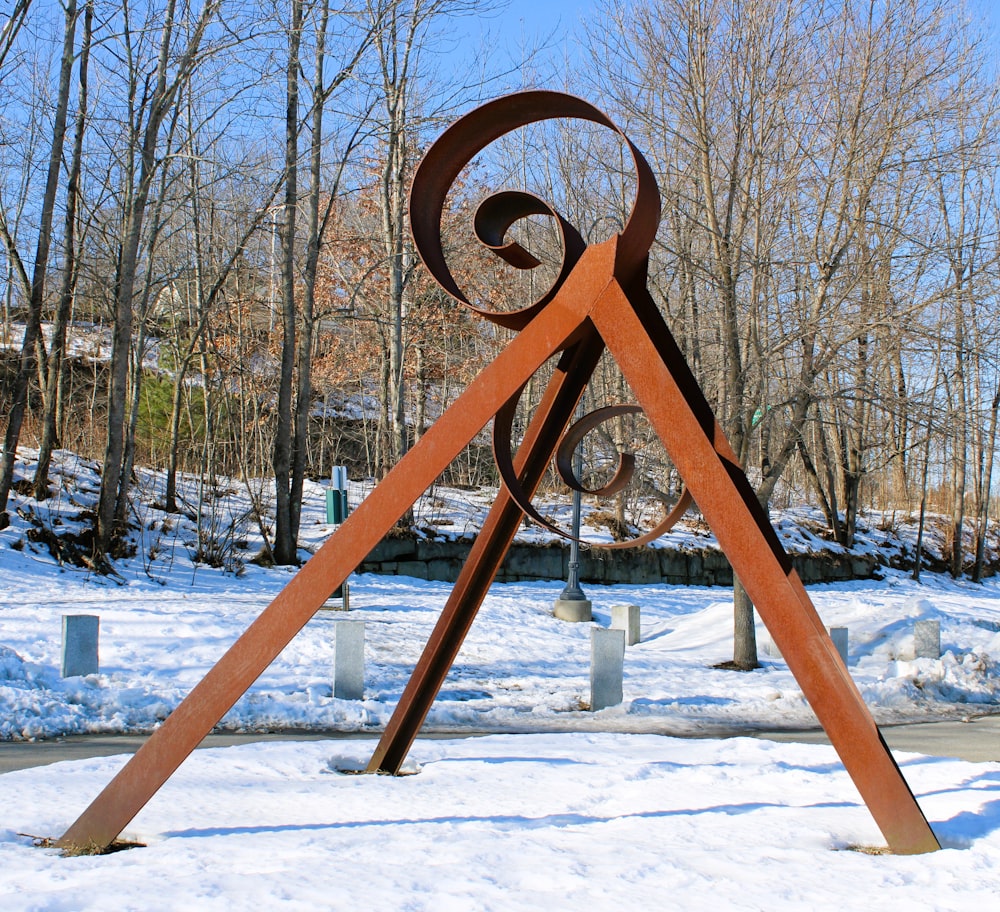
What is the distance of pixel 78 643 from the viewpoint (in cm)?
866

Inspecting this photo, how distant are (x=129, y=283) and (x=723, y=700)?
10537mm

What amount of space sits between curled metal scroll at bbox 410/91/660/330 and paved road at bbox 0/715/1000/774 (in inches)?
173

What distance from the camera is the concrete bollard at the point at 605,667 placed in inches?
368

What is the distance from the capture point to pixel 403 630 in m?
12.4

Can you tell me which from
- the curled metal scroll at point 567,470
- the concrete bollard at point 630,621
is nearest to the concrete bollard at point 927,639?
the concrete bollard at point 630,621

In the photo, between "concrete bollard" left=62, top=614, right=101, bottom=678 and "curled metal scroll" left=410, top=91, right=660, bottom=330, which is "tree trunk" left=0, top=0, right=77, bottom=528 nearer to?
"concrete bollard" left=62, top=614, right=101, bottom=678

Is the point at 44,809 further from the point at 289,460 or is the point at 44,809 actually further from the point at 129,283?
the point at 289,460

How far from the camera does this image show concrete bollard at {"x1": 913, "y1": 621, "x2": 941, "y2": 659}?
1154 centimetres

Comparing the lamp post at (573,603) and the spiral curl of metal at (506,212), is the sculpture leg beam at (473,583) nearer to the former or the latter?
the spiral curl of metal at (506,212)

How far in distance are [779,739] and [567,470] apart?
464cm

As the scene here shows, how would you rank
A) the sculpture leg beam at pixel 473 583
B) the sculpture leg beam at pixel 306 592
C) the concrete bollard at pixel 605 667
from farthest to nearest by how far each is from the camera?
the concrete bollard at pixel 605 667, the sculpture leg beam at pixel 473 583, the sculpture leg beam at pixel 306 592

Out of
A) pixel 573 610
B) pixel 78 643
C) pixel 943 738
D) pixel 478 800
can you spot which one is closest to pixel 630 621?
pixel 573 610

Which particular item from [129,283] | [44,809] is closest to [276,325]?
[129,283]

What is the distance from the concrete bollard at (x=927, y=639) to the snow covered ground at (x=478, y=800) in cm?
76
